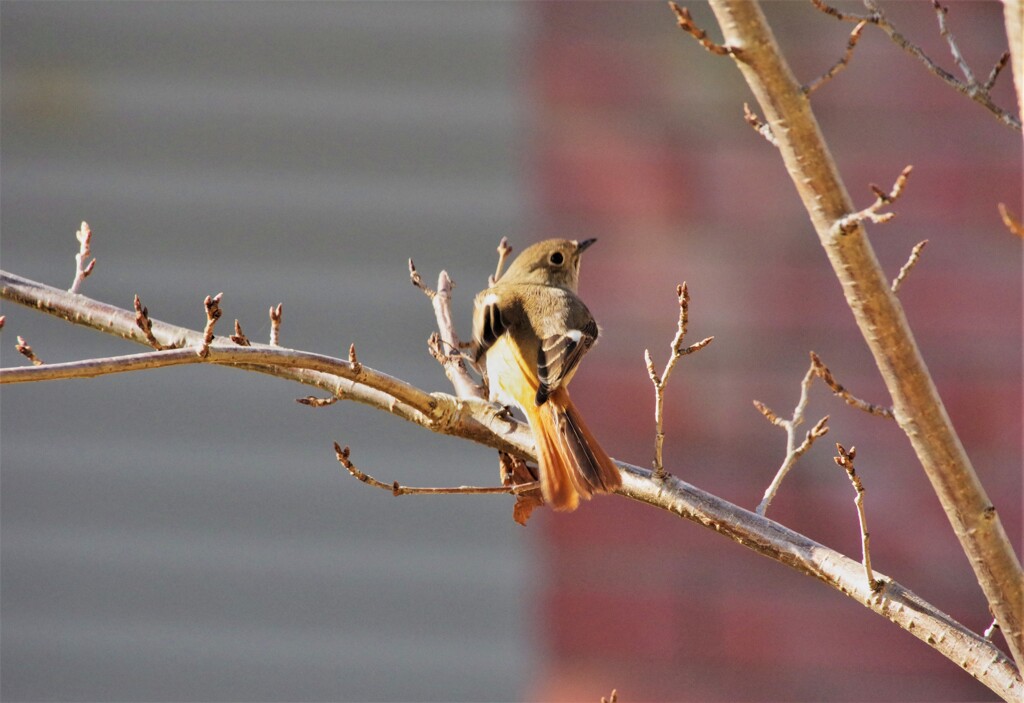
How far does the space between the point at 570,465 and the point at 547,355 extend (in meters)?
0.57

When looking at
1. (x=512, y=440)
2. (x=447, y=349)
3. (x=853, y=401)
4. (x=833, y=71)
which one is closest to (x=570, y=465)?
(x=512, y=440)

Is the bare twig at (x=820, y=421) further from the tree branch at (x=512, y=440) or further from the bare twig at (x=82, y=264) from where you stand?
the bare twig at (x=82, y=264)

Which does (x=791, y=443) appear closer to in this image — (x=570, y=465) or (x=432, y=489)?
(x=570, y=465)

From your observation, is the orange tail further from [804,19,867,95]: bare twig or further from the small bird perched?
[804,19,867,95]: bare twig

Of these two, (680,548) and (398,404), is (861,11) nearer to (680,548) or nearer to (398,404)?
(680,548)

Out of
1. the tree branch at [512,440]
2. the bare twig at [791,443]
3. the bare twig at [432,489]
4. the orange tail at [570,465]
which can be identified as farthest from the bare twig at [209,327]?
the bare twig at [791,443]

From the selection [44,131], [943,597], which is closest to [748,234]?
[943,597]

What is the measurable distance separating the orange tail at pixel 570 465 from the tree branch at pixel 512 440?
3 cm

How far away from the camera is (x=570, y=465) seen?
1.66 metres

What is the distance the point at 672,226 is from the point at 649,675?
111 centimetres

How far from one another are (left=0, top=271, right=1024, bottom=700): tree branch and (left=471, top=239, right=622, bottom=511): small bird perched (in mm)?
76

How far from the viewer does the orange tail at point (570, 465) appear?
1577 mm

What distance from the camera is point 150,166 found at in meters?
3.67

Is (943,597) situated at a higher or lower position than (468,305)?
lower
